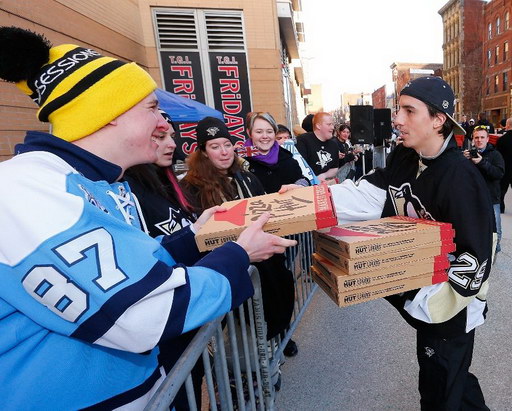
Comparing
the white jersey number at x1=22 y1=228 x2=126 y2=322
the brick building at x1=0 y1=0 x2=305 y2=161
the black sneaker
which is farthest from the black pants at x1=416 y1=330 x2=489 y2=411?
the brick building at x1=0 y1=0 x2=305 y2=161

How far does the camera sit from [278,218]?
4.48 feet

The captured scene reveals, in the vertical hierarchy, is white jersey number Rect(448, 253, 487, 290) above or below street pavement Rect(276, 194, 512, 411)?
above

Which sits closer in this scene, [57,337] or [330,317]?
[57,337]

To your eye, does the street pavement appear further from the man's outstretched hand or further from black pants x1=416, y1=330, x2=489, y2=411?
the man's outstretched hand

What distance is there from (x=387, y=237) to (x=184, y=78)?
343 inches

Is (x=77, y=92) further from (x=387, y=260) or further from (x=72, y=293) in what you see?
(x=387, y=260)

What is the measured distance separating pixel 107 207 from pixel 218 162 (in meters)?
1.68

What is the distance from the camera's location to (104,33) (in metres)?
6.67

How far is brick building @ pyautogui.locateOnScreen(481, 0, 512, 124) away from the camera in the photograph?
36688 millimetres

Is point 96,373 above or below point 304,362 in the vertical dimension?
above

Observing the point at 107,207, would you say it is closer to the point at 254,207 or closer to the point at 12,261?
the point at 12,261

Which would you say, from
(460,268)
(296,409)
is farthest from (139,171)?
(296,409)

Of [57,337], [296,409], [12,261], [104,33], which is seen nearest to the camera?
[12,261]

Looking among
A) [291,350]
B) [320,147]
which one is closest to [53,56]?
[291,350]
